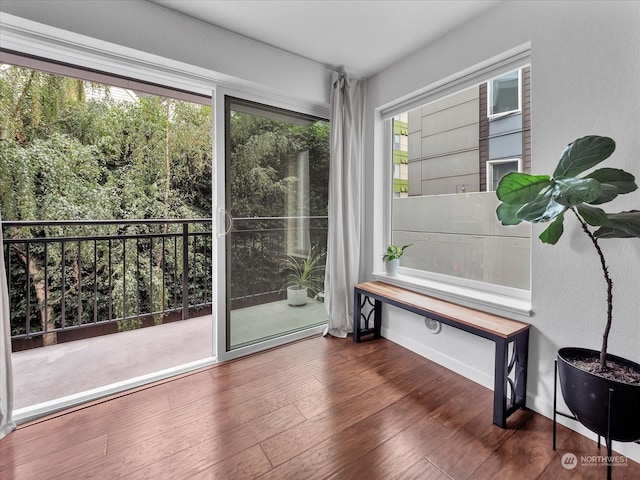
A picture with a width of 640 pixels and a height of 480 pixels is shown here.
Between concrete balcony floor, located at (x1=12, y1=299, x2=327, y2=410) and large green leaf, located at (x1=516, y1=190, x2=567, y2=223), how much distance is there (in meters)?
1.99

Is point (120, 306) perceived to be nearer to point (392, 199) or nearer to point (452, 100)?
point (392, 199)

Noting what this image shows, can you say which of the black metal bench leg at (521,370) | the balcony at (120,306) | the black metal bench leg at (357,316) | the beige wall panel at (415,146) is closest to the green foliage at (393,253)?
the black metal bench leg at (357,316)

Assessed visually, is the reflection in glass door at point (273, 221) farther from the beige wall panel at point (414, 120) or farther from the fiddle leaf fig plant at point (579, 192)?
the fiddle leaf fig plant at point (579, 192)

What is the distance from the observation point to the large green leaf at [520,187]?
124 centimetres

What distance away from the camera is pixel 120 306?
338 centimetres

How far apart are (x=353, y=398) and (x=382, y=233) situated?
1.53 meters

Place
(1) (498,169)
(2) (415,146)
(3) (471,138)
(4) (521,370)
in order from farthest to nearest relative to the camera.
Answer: (2) (415,146) → (3) (471,138) → (1) (498,169) → (4) (521,370)

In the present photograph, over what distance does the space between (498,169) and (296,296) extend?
6.27 ft

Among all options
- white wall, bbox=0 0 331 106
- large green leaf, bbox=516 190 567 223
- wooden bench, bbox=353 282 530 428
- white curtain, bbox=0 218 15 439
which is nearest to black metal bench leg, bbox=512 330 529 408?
wooden bench, bbox=353 282 530 428

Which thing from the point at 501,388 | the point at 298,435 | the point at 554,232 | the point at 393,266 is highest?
the point at 554,232

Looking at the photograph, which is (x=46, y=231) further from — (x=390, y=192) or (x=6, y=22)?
(x=390, y=192)

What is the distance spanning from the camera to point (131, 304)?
3369mm

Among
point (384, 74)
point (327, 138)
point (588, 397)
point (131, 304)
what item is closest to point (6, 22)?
point (327, 138)

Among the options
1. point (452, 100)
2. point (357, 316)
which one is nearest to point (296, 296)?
point (357, 316)
